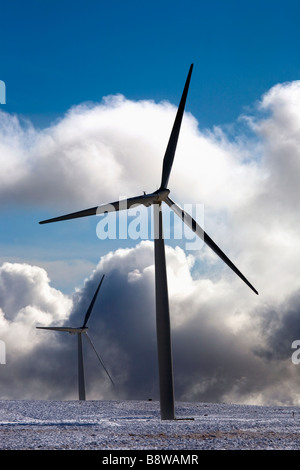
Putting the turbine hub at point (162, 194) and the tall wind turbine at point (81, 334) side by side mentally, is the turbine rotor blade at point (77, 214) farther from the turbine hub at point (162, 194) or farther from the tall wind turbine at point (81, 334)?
the tall wind turbine at point (81, 334)

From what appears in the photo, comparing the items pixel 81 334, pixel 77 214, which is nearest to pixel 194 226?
pixel 77 214

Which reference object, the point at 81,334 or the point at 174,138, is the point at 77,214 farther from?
the point at 81,334

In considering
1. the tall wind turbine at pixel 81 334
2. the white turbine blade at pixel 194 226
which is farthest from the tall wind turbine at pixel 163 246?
the tall wind turbine at pixel 81 334

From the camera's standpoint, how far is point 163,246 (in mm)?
43406

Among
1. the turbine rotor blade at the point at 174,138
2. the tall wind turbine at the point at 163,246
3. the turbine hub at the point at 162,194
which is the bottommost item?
the tall wind turbine at the point at 163,246

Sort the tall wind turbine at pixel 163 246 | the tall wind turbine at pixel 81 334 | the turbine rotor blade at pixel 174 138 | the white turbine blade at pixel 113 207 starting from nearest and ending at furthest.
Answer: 1. the tall wind turbine at pixel 163 246
2. the white turbine blade at pixel 113 207
3. the turbine rotor blade at pixel 174 138
4. the tall wind turbine at pixel 81 334

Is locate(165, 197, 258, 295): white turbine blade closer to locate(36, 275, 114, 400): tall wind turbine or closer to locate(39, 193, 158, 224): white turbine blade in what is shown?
locate(39, 193, 158, 224): white turbine blade

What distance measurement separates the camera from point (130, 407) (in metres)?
58.5

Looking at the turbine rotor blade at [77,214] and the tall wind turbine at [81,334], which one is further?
the tall wind turbine at [81,334]

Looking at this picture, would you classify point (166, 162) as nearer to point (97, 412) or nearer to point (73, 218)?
point (73, 218)

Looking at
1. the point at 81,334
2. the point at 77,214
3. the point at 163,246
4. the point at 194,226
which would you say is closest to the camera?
the point at 163,246

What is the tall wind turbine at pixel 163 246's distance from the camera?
42.5 m
